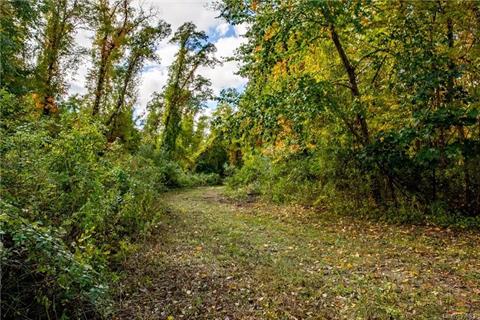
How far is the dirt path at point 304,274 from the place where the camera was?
11.4ft

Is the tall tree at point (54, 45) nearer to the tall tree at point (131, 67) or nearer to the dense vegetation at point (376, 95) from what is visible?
the tall tree at point (131, 67)

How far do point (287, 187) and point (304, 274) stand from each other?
666cm

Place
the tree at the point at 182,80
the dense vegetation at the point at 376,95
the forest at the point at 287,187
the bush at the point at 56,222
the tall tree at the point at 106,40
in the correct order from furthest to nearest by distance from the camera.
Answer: the tree at the point at 182,80 < the tall tree at the point at 106,40 < the dense vegetation at the point at 376,95 < the forest at the point at 287,187 < the bush at the point at 56,222

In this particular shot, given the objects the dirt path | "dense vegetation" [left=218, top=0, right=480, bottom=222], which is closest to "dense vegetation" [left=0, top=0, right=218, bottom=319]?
the dirt path

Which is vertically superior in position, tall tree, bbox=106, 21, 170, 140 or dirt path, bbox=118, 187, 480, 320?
tall tree, bbox=106, 21, 170, 140

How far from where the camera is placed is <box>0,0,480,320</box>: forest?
11.3 ft

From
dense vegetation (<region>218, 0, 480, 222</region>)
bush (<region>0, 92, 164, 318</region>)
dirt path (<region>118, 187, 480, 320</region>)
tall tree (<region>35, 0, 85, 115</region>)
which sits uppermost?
tall tree (<region>35, 0, 85, 115</region>)

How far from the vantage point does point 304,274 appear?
14.5ft

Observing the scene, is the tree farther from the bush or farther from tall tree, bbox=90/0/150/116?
the bush

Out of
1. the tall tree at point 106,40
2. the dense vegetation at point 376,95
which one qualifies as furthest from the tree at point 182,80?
the dense vegetation at point 376,95

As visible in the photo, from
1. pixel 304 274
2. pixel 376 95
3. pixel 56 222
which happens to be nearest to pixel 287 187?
pixel 376 95

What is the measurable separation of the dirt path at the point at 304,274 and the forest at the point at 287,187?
0.03m

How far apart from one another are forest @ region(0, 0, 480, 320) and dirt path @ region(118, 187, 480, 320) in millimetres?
28

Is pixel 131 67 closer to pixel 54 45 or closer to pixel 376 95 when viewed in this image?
pixel 54 45
